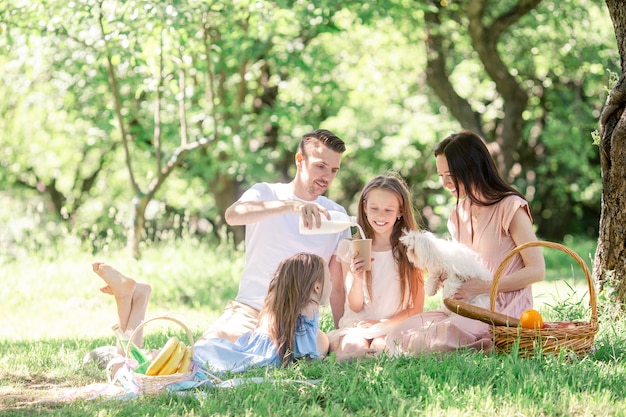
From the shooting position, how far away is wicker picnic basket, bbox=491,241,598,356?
3.88 meters

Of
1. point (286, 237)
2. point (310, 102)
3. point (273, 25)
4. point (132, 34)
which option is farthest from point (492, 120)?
point (286, 237)

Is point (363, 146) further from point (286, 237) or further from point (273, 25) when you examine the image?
point (286, 237)

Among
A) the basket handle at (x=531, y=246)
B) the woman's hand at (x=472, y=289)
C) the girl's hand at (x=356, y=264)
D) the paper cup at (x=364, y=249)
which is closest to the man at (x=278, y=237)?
the girl's hand at (x=356, y=264)

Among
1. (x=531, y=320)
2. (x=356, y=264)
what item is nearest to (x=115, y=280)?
(x=356, y=264)

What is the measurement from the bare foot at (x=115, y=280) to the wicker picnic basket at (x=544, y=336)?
196 cm

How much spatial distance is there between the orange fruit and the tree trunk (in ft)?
3.74

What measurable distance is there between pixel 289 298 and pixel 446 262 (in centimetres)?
83

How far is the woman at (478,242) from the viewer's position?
13.6ft

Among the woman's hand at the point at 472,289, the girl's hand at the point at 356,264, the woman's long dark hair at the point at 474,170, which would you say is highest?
the woman's long dark hair at the point at 474,170

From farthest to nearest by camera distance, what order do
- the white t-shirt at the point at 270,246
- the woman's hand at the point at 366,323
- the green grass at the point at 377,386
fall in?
the white t-shirt at the point at 270,246 < the woman's hand at the point at 366,323 < the green grass at the point at 377,386

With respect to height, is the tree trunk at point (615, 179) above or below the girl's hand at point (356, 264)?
above

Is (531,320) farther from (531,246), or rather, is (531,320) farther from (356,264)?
(356,264)

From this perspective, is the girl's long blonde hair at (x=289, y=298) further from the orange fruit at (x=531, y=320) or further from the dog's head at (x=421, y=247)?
the orange fruit at (x=531, y=320)

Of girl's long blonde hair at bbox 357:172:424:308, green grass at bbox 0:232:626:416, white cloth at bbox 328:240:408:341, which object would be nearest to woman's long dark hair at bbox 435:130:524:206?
girl's long blonde hair at bbox 357:172:424:308
